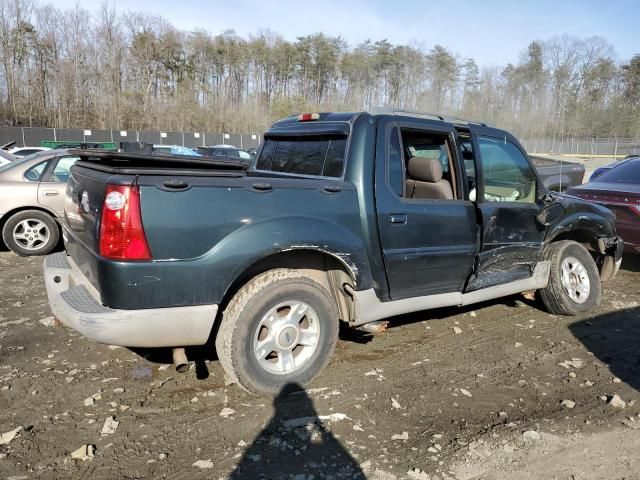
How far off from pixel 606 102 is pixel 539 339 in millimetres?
46176

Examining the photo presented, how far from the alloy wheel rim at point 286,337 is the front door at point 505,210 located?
1646 mm

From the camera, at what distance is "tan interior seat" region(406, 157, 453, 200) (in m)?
4.12

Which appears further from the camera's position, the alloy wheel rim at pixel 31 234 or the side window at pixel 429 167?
the alloy wheel rim at pixel 31 234

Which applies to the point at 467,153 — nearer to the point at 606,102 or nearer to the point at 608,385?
the point at 608,385

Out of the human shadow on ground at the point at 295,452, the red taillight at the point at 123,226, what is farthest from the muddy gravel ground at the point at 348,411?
the red taillight at the point at 123,226

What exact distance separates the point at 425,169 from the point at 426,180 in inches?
3.7

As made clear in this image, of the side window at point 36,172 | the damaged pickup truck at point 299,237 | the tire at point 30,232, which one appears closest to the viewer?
the damaged pickup truck at point 299,237

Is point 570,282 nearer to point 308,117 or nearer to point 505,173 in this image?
point 505,173

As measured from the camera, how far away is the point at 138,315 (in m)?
2.94

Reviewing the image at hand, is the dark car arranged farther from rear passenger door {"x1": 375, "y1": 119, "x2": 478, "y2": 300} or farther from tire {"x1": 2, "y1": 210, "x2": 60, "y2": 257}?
tire {"x1": 2, "y1": 210, "x2": 60, "y2": 257}

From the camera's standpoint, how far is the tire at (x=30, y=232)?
7406 millimetres

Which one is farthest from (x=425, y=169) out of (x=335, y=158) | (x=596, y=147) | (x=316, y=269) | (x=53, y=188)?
(x=596, y=147)

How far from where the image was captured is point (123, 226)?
285 cm

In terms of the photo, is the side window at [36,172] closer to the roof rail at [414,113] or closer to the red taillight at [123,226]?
the red taillight at [123,226]
